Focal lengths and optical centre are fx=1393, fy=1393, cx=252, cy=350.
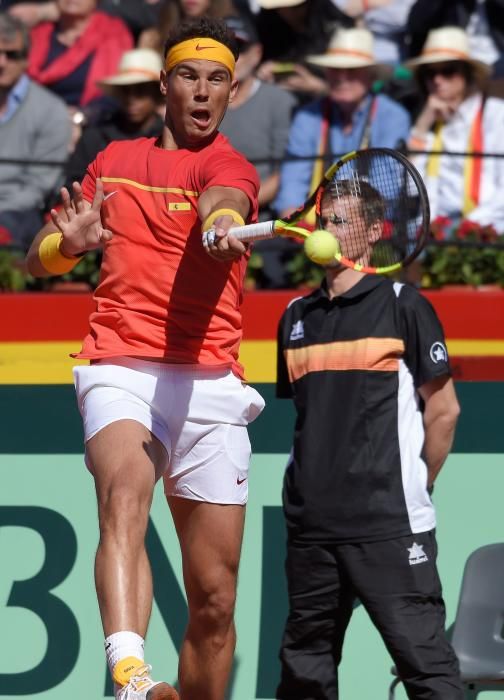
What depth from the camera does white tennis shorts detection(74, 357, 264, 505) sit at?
4.62m

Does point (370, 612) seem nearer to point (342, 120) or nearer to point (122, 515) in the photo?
point (122, 515)

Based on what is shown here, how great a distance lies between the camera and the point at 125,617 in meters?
4.20

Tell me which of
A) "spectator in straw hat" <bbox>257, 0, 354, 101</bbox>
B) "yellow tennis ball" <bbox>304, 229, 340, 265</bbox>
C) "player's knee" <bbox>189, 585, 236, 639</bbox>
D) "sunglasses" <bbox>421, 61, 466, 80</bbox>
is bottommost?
"player's knee" <bbox>189, 585, 236, 639</bbox>

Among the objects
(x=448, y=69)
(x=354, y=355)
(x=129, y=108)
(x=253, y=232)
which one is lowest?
(x=354, y=355)

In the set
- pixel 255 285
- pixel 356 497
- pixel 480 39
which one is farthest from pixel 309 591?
pixel 480 39

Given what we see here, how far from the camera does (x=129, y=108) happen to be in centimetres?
795

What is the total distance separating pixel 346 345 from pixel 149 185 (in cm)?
102

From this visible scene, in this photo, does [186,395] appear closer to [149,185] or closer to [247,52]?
[149,185]

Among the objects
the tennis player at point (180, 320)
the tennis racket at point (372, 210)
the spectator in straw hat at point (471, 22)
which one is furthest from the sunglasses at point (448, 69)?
the tennis player at point (180, 320)

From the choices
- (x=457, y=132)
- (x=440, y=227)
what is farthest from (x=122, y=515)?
(x=457, y=132)

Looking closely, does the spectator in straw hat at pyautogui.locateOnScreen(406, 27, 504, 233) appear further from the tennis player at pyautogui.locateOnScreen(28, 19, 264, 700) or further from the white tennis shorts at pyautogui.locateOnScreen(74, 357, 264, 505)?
the white tennis shorts at pyautogui.locateOnScreen(74, 357, 264, 505)

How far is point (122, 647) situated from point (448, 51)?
4.80 meters

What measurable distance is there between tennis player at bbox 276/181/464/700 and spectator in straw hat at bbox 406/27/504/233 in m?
2.20

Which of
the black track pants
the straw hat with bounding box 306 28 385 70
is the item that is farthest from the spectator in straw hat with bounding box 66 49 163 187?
the black track pants
